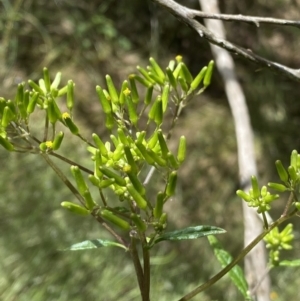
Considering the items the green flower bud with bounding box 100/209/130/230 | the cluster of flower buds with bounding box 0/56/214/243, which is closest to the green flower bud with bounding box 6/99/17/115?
the cluster of flower buds with bounding box 0/56/214/243

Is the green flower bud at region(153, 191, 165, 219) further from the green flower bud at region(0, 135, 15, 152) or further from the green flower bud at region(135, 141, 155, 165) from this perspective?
the green flower bud at region(0, 135, 15, 152)

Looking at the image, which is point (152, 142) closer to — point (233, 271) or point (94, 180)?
point (94, 180)

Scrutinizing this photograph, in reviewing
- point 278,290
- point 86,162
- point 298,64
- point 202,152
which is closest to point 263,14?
point 298,64

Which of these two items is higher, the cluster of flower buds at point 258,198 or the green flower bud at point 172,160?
the green flower bud at point 172,160

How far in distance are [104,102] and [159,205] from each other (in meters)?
0.19

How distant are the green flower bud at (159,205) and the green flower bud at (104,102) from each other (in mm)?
169

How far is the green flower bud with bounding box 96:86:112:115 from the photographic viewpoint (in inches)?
26.4

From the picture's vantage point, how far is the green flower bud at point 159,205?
1.94 feet

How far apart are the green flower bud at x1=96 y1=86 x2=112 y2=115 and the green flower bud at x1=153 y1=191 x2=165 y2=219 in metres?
0.17

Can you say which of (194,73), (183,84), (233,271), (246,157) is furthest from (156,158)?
(194,73)

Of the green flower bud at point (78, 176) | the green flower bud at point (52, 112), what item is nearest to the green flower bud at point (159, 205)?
the green flower bud at point (78, 176)

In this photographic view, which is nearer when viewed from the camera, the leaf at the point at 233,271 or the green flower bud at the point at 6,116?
the green flower bud at the point at 6,116

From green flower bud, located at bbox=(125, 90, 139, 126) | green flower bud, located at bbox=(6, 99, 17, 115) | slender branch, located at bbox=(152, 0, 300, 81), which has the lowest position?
green flower bud, located at bbox=(125, 90, 139, 126)

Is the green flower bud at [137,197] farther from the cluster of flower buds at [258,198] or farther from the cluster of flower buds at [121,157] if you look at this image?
the cluster of flower buds at [258,198]
